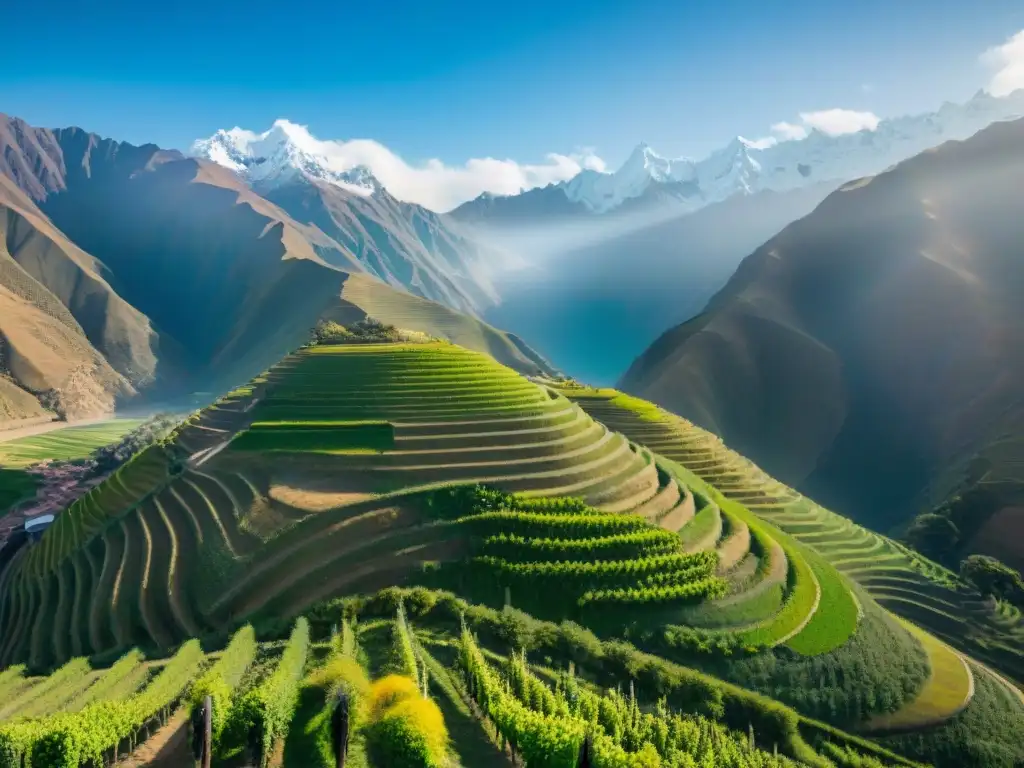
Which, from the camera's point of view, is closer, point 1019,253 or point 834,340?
point 1019,253

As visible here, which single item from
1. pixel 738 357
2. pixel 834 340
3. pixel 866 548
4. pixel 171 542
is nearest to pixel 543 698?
pixel 171 542

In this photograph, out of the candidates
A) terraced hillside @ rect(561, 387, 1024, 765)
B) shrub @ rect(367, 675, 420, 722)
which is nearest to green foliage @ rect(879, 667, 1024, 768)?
Answer: terraced hillside @ rect(561, 387, 1024, 765)

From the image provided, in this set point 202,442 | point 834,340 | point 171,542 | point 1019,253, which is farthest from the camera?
point 834,340

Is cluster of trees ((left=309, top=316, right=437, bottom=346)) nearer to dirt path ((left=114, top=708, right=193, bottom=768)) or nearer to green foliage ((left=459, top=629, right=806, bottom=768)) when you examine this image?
green foliage ((left=459, top=629, right=806, bottom=768))

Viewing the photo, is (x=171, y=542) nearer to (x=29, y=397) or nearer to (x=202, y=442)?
(x=202, y=442)

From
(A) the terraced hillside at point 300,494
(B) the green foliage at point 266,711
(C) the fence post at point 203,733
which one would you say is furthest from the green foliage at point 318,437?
(C) the fence post at point 203,733

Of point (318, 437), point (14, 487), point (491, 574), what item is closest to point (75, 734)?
point (491, 574)

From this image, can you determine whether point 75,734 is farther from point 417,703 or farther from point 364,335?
point 364,335
